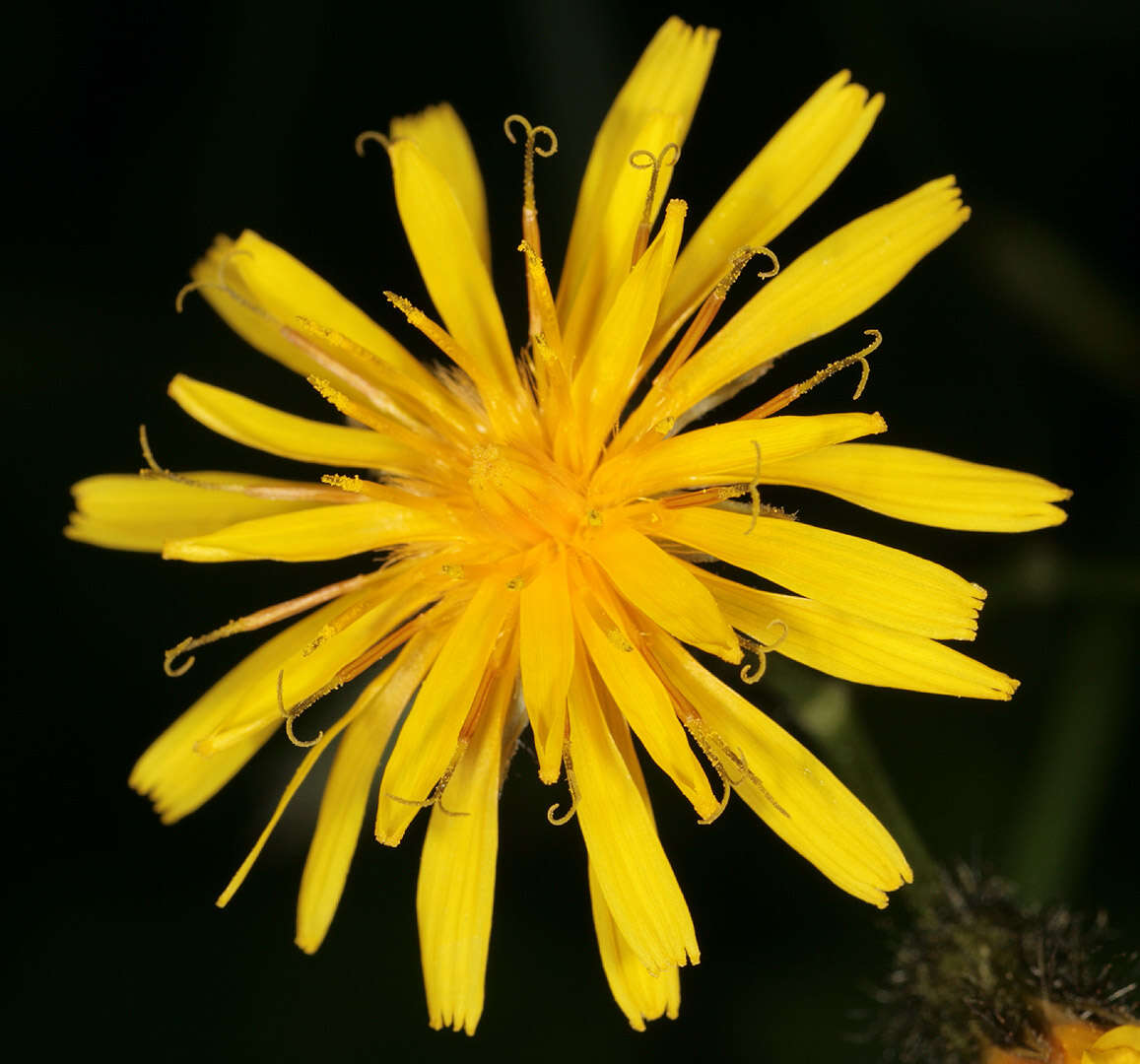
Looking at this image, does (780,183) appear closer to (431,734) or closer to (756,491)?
A: (756,491)

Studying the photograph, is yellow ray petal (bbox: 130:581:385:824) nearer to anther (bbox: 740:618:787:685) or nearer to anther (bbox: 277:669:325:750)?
anther (bbox: 277:669:325:750)

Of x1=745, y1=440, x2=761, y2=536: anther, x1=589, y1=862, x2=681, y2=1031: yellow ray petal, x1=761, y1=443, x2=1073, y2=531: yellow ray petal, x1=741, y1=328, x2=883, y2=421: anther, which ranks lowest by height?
x1=589, y1=862, x2=681, y2=1031: yellow ray petal

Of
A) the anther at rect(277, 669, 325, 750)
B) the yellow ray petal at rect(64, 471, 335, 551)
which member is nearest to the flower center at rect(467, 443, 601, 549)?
the anther at rect(277, 669, 325, 750)

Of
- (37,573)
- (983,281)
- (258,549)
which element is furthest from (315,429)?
(983,281)

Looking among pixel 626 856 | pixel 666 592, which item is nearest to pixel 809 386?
pixel 666 592

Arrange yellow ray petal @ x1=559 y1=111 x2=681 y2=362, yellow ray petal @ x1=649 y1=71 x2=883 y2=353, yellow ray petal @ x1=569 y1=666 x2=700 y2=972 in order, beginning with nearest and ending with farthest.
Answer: yellow ray petal @ x1=569 y1=666 x2=700 y2=972
yellow ray petal @ x1=559 y1=111 x2=681 y2=362
yellow ray petal @ x1=649 y1=71 x2=883 y2=353

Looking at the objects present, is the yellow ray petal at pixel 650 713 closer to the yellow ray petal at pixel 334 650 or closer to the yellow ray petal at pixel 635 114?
the yellow ray petal at pixel 334 650

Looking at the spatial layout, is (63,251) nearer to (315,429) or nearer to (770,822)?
(315,429)
